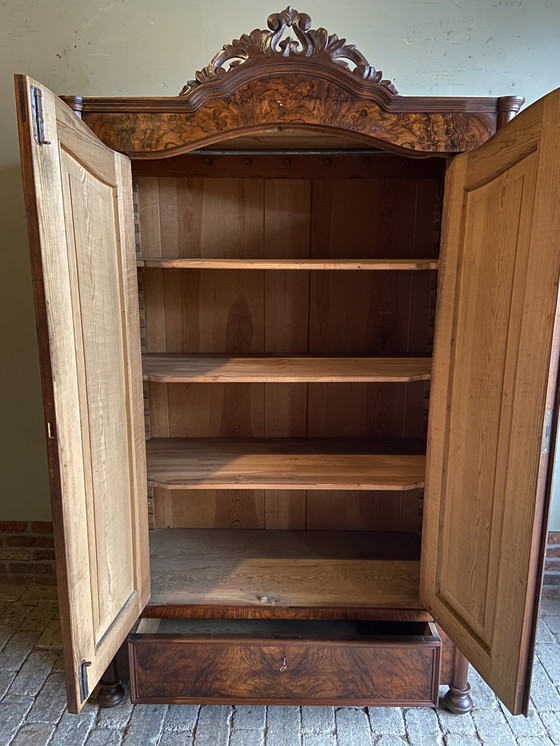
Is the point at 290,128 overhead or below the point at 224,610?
overhead

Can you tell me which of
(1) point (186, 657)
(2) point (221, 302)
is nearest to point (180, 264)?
(2) point (221, 302)

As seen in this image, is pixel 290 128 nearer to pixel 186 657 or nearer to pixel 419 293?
pixel 419 293

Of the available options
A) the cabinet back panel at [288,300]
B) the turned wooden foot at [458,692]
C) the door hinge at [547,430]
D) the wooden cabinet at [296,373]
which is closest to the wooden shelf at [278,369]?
the wooden cabinet at [296,373]

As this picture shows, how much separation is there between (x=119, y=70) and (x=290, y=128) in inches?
36.5

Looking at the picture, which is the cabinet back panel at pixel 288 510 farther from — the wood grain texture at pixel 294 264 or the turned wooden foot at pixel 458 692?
the wood grain texture at pixel 294 264

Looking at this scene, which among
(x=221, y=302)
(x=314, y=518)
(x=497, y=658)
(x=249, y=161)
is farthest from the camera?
(x=314, y=518)

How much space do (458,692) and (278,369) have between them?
1255 millimetres

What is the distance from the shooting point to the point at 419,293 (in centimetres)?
192

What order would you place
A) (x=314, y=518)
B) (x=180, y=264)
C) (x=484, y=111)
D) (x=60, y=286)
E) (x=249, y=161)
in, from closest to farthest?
(x=60, y=286) → (x=484, y=111) → (x=180, y=264) → (x=249, y=161) → (x=314, y=518)

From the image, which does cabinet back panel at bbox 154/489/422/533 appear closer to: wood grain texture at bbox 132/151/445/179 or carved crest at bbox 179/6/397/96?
wood grain texture at bbox 132/151/445/179

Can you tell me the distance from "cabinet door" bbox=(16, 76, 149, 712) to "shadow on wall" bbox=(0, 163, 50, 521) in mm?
890

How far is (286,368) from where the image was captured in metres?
1.70

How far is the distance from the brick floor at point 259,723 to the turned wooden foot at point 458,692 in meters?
0.03

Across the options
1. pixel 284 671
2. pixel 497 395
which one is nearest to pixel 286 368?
pixel 497 395
